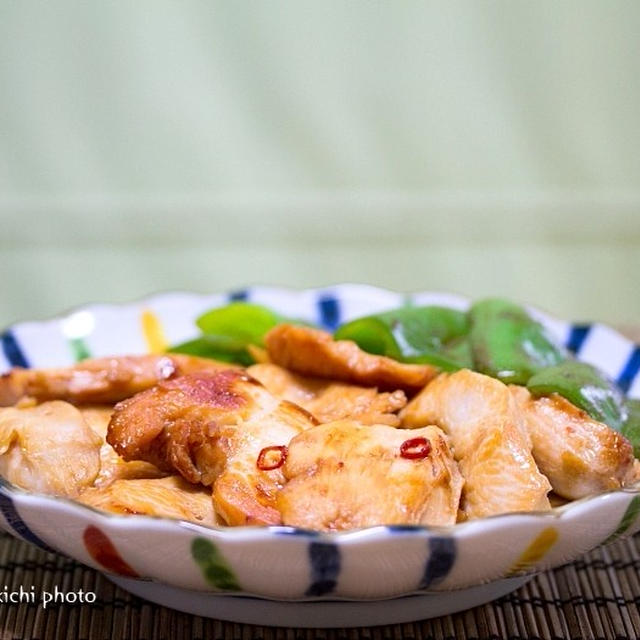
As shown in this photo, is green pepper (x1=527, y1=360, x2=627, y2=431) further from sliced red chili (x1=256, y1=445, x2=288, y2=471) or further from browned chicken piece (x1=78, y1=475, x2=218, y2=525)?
browned chicken piece (x1=78, y1=475, x2=218, y2=525)

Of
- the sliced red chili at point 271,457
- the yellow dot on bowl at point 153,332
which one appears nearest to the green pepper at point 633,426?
the sliced red chili at point 271,457

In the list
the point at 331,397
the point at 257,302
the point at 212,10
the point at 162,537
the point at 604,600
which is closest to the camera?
the point at 162,537

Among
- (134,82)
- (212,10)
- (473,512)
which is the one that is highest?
(212,10)

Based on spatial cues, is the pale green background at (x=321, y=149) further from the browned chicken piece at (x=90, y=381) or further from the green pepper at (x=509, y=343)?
the browned chicken piece at (x=90, y=381)

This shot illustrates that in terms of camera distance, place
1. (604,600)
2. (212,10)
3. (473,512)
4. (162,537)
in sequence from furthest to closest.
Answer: (212,10), (604,600), (473,512), (162,537)

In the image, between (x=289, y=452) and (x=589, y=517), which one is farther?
(x=289, y=452)

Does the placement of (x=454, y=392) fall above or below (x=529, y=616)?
above

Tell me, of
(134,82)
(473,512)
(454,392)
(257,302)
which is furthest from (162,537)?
(134,82)

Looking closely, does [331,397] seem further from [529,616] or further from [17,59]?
[17,59]
